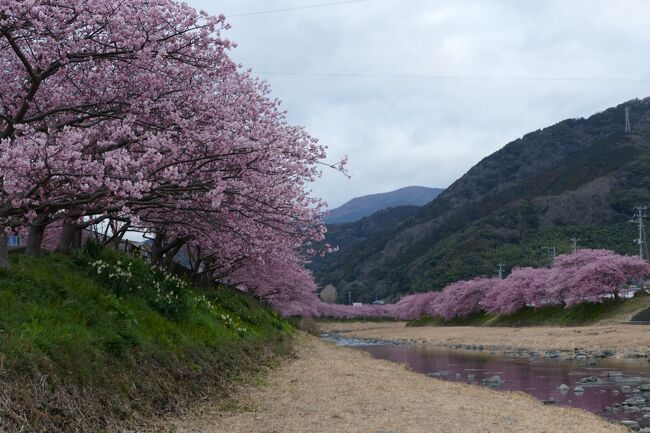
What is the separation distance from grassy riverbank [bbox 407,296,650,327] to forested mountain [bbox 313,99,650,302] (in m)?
31.6

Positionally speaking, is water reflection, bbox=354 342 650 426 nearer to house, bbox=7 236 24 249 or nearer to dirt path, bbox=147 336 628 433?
dirt path, bbox=147 336 628 433

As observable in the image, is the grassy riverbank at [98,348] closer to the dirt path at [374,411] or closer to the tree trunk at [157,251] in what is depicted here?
the dirt path at [374,411]

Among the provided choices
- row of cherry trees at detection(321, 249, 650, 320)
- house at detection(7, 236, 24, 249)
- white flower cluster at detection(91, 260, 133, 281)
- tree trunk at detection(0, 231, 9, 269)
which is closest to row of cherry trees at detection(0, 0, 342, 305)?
tree trunk at detection(0, 231, 9, 269)

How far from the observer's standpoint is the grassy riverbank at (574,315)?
47844mm

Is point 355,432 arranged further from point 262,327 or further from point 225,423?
point 262,327

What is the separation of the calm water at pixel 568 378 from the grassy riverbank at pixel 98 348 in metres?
8.64

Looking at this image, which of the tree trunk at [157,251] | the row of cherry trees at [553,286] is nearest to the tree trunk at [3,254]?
the tree trunk at [157,251]

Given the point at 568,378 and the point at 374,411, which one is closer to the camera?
the point at 374,411

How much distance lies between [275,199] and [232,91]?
2.53 metres

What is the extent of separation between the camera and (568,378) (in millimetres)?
21438

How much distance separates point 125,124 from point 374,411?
661 centimetres

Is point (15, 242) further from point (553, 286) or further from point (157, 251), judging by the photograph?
point (553, 286)

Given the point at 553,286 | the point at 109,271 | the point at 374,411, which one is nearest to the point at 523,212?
the point at 553,286

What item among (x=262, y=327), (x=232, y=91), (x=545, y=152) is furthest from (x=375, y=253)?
(x=232, y=91)
